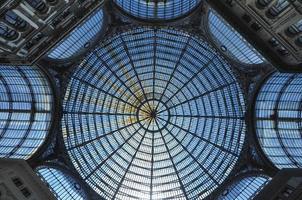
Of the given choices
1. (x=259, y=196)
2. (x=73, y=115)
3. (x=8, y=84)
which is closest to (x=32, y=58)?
(x=8, y=84)

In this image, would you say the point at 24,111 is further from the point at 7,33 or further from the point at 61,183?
the point at 7,33

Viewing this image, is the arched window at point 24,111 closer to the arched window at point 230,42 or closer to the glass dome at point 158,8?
the glass dome at point 158,8

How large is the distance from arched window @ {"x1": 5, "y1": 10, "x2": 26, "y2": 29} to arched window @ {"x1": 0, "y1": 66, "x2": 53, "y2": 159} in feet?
34.4

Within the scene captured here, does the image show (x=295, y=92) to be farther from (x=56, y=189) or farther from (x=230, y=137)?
(x=56, y=189)

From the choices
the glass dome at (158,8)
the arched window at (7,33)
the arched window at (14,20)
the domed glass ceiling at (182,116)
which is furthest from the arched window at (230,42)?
the arched window at (7,33)

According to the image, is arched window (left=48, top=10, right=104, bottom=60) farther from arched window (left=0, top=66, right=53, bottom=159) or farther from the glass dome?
arched window (left=0, top=66, right=53, bottom=159)

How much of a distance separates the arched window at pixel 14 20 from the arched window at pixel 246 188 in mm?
24786

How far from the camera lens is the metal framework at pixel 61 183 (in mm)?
39781

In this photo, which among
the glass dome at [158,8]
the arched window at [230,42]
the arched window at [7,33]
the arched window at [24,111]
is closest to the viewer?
the arched window at [7,33]

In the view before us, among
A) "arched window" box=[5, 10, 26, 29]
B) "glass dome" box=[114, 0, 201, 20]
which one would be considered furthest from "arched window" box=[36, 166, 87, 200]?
"glass dome" box=[114, 0, 201, 20]

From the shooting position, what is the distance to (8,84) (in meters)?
40.6

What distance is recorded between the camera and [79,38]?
4034 centimetres

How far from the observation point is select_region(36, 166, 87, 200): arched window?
39.8m

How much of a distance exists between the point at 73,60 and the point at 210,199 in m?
20.3
